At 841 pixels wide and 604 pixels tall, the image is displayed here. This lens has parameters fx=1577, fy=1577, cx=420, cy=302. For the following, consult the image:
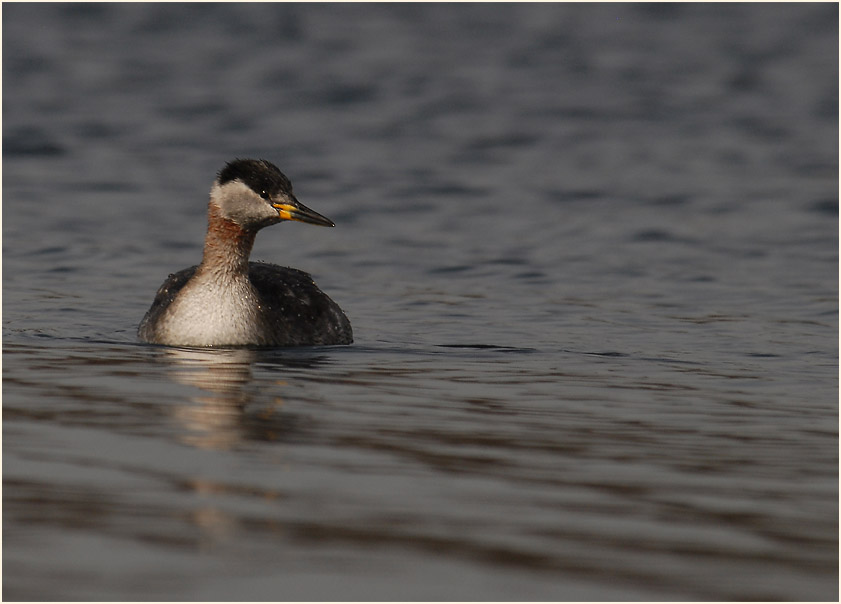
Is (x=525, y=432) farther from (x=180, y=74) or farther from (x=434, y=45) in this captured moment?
(x=434, y=45)

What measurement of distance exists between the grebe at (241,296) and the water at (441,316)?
0.32 m

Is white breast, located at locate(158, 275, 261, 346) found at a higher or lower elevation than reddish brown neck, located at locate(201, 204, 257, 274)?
lower

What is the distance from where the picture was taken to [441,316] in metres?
14.3

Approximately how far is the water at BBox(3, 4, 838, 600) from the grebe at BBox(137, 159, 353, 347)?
319mm

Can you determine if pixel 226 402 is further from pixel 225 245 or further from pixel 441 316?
pixel 441 316

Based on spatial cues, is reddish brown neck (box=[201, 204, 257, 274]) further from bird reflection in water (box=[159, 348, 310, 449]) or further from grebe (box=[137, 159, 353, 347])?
bird reflection in water (box=[159, 348, 310, 449])

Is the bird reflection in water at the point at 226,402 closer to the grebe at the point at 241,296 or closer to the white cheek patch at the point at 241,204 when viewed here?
the grebe at the point at 241,296

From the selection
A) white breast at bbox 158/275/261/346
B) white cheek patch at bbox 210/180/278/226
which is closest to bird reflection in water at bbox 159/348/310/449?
white breast at bbox 158/275/261/346

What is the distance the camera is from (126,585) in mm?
6035

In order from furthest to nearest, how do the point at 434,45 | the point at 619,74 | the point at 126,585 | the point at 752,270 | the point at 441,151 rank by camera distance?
the point at 434,45, the point at 619,74, the point at 441,151, the point at 752,270, the point at 126,585

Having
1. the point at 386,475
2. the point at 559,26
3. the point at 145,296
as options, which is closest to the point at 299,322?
the point at 145,296

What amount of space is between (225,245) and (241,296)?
20.1 inches

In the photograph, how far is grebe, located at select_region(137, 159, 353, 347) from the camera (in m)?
12.6

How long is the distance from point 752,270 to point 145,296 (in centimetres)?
629
